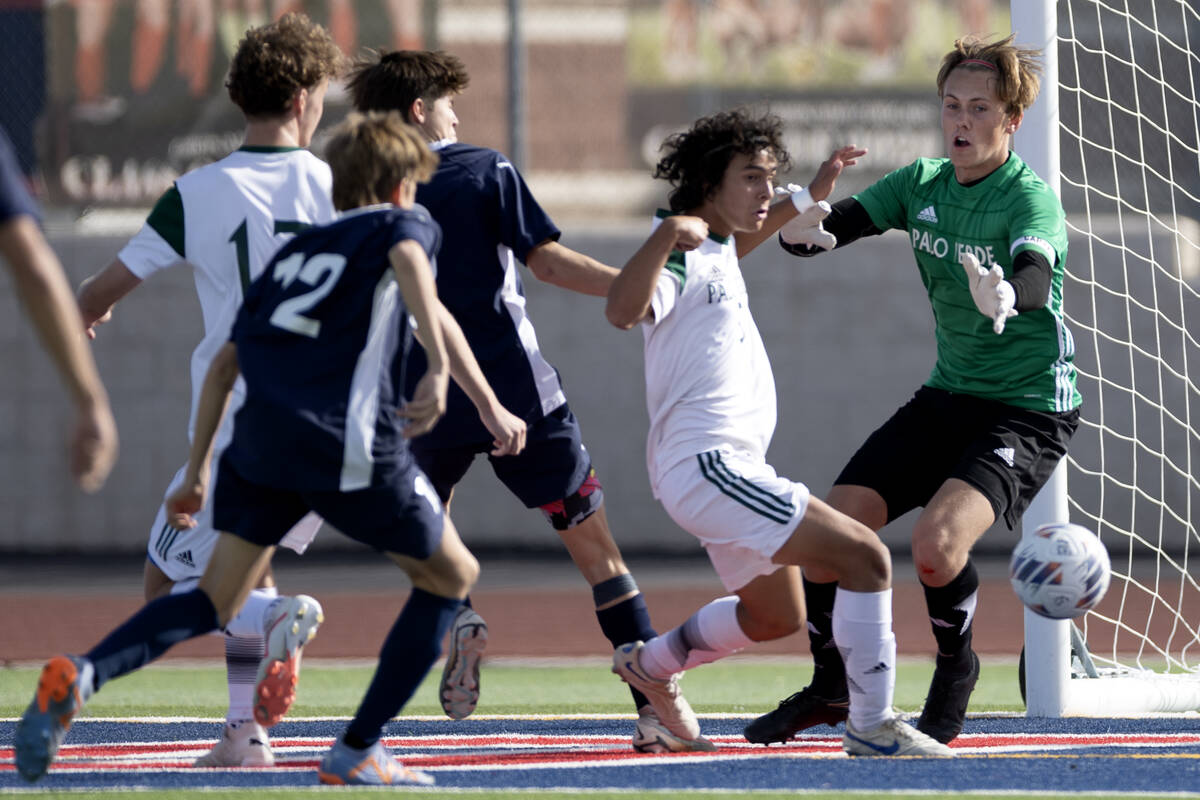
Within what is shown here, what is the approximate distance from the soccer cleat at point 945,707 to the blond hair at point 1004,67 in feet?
6.14

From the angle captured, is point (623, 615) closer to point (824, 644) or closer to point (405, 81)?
point (824, 644)

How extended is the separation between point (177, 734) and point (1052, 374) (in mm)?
3170

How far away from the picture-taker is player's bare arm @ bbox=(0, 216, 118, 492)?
10.8 feet

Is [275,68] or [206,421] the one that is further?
[275,68]

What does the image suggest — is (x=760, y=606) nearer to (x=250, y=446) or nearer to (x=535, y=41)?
(x=250, y=446)

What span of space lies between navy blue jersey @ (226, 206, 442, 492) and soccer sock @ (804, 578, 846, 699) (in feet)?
6.28

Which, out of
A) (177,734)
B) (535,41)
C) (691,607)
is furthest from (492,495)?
(177,734)

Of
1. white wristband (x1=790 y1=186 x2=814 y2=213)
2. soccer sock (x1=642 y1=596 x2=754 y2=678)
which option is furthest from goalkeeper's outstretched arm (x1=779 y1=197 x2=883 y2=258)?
soccer sock (x1=642 y1=596 x2=754 y2=678)

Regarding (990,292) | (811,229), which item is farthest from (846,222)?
(990,292)

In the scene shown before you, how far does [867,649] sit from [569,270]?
1428 mm

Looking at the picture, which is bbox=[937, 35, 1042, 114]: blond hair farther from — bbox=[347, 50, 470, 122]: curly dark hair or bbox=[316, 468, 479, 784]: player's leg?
bbox=[316, 468, 479, 784]: player's leg

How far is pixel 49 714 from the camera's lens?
394 cm

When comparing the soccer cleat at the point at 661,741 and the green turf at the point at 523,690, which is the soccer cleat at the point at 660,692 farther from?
the green turf at the point at 523,690

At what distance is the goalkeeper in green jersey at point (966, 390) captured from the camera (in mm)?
5293
